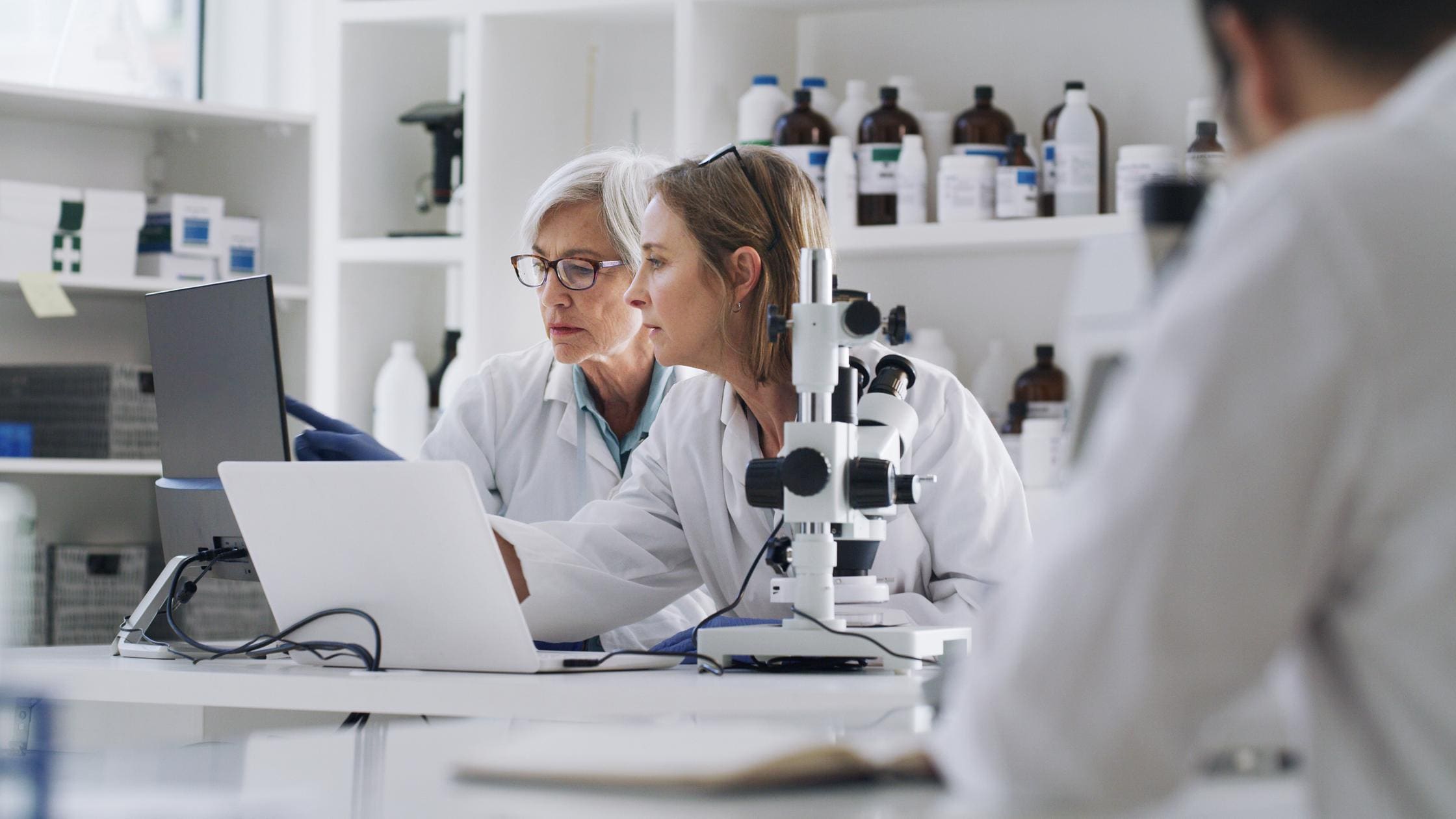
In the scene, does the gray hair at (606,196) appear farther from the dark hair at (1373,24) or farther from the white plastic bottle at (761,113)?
the dark hair at (1373,24)

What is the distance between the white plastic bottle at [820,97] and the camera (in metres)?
2.97

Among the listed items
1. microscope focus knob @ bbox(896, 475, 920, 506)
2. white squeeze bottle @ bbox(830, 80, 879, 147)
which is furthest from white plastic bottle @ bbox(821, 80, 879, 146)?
microscope focus knob @ bbox(896, 475, 920, 506)

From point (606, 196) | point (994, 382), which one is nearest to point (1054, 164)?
point (994, 382)

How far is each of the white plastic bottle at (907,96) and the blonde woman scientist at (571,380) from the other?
0.71m

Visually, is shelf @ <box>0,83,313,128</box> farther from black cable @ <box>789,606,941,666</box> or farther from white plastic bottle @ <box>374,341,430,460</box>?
black cable @ <box>789,606,941,666</box>

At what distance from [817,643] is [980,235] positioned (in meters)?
1.51

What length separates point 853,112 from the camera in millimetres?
2943

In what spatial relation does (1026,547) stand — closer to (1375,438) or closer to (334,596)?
(334,596)

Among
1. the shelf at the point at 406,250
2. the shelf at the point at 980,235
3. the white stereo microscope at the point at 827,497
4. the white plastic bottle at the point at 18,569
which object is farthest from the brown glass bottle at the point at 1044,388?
the white plastic bottle at the point at 18,569

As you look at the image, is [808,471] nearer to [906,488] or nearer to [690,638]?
[906,488]

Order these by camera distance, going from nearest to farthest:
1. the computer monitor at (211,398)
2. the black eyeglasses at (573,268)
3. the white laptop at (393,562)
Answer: the white laptop at (393,562) < the computer monitor at (211,398) < the black eyeglasses at (573,268)

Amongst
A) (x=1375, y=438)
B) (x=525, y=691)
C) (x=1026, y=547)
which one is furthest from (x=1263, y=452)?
(x=1026, y=547)

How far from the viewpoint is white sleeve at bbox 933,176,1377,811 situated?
62cm

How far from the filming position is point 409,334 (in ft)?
11.6
